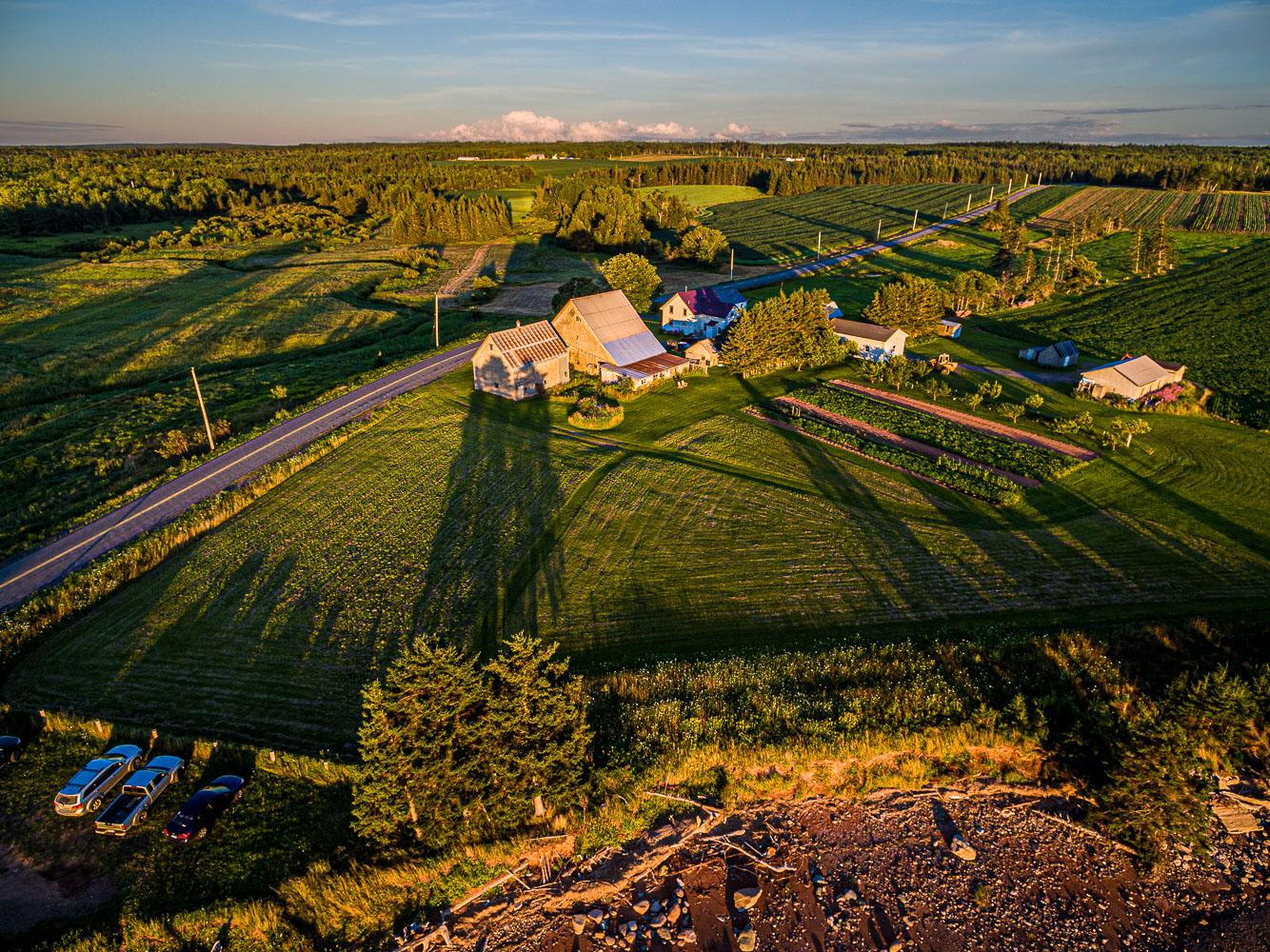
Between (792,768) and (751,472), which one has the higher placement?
(751,472)

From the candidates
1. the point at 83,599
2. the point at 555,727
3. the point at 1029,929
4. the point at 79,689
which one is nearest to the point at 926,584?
the point at 1029,929

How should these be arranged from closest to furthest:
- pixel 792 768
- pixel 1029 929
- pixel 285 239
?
pixel 1029 929 < pixel 792 768 < pixel 285 239

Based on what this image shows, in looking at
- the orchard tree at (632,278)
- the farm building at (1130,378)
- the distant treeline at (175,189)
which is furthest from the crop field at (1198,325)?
the distant treeline at (175,189)

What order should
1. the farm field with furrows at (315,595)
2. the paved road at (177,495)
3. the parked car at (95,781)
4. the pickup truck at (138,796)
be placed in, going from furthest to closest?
the paved road at (177,495) < the farm field with furrows at (315,595) < the parked car at (95,781) < the pickup truck at (138,796)

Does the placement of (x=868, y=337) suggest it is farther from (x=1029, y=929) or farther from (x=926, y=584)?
(x=1029, y=929)

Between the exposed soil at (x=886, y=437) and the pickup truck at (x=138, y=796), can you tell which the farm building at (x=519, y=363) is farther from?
the pickup truck at (x=138, y=796)

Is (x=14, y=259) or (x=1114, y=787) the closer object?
(x=1114, y=787)

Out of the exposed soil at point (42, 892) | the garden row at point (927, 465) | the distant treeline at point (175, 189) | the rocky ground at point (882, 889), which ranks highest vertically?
the distant treeline at point (175, 189)
